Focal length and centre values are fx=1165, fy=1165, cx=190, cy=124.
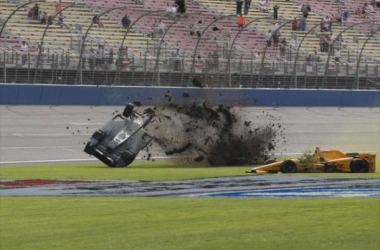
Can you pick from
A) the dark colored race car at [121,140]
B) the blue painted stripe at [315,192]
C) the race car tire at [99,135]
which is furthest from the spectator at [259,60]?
the blue painted stripe at [315,192]

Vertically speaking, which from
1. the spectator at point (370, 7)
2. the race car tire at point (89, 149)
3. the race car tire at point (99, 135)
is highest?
the spectator at point (370, 7)

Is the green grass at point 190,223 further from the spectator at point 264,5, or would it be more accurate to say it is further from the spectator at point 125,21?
the spectator at point 264,5

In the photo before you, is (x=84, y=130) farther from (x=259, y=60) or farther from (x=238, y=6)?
(x=238, y=6)

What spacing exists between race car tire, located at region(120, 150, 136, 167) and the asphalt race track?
3152 mm

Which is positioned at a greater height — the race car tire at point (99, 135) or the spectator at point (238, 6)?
the spectator at point (238, 6)

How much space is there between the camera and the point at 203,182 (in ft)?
71.6

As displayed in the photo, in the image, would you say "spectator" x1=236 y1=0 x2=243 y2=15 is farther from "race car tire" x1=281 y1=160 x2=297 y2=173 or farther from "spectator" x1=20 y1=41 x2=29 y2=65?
A: "race car tire" x1=281 y1=160 x2=297 y2=173

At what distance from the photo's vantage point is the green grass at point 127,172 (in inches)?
939

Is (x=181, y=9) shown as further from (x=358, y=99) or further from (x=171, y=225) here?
(x=171, y=225)

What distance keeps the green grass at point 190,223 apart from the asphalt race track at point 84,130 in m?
12.8

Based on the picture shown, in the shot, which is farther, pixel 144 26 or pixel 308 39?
pixel 308 39

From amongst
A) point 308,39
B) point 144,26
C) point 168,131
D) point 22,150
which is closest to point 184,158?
point 168,131

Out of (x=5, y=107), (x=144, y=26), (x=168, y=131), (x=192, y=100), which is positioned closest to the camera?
(x=168, y=131)

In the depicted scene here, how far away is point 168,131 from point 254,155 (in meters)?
2.34
